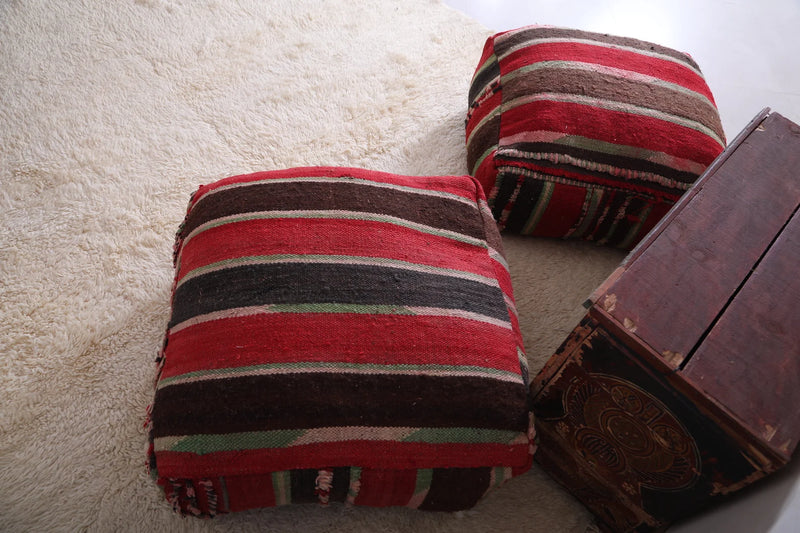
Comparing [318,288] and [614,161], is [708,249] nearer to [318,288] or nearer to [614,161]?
[614,161]

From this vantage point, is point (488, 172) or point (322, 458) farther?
point (488, 172)

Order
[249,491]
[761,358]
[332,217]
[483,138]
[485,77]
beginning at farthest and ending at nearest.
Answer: [485,77], [483,138], [332,217], [249,491], [761,358]

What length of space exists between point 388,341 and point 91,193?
1009 mm

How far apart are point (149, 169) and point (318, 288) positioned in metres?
0.86

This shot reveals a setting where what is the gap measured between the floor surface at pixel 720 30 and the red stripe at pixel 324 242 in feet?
4.30

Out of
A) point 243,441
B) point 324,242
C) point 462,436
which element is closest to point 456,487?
point 462,436

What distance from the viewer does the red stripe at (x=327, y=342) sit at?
0.76 metres

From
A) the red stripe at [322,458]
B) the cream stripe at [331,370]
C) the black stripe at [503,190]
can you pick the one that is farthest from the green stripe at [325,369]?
the black stripe at [503,190]

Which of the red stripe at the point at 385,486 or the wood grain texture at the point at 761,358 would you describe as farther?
the red stripe at the point at 385,486

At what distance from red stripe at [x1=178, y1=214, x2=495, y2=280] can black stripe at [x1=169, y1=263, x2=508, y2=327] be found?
29mm

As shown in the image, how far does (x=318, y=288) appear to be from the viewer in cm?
80

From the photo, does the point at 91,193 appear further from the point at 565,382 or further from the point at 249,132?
the point at 565,382

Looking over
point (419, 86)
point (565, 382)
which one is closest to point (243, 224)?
point (565, 382)

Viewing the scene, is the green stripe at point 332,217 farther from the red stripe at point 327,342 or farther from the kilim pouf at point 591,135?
the kilim pouf at point 591,135
